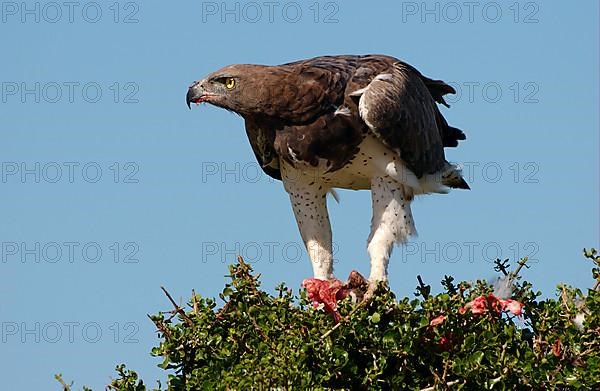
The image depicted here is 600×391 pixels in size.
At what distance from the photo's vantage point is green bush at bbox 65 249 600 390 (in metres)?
6.54

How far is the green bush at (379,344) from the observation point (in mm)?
6539

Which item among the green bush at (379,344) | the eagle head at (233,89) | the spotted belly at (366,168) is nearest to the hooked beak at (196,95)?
the eagle head at (233,89)

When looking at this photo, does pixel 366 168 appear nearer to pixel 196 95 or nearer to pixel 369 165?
pixel 369 165

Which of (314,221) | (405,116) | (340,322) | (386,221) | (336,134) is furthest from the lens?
(314,221)

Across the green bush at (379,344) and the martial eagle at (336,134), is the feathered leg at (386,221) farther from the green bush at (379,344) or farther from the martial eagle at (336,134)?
the green bush at (379,344)

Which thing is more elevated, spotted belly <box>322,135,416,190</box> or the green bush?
spotted belly <box>322,135,416,190</box>

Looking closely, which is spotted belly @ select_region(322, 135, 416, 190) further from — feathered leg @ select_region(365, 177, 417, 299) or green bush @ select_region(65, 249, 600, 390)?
green bush @ select_region(65, 249, 600, 390)

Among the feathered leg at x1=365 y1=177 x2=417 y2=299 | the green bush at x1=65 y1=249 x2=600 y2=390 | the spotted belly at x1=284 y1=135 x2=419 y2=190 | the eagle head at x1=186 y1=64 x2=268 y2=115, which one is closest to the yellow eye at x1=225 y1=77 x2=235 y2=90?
the eagle head at x1=186 y1=64 x2=268 y2=115

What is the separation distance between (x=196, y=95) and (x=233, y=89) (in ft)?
0.99

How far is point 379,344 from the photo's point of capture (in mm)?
6703

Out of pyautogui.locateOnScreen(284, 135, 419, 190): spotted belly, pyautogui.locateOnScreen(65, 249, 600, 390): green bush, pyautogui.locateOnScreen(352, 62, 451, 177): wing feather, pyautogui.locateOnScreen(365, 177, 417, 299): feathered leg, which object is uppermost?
pyautogui.locateOnScreen(352, 62, 451, 177): wing feather

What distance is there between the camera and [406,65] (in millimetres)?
10148

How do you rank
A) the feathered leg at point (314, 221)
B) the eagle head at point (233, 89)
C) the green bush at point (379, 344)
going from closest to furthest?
1. the green bush at point (379, 344)
2. the eagle head at point (233, 89)
3. the feathered leg at point (314, 221)

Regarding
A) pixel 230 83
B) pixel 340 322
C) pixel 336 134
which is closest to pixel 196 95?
pixel 230 83
